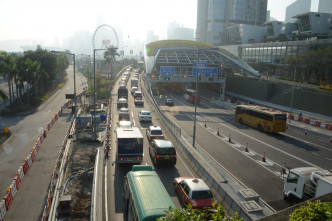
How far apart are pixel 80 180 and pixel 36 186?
3.49m

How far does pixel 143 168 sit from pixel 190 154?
8102 mm

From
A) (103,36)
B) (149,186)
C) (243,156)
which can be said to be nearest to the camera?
(149,186)

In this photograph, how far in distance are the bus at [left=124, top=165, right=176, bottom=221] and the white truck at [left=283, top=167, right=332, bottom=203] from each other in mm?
8687

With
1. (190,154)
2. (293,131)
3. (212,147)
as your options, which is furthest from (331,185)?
(293,131)

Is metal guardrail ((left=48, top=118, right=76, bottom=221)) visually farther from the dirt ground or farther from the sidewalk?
the sidewalk

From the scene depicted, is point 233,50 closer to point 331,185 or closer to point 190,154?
point 190,154

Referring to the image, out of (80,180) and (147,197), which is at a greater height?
(147,197)

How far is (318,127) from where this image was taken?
42344 millimetres

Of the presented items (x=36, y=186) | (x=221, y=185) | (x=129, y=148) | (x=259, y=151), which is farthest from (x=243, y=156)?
(x=36, y=186)

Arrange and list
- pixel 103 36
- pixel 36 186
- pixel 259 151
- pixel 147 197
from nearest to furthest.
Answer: pixel 147 197, pixel 36 186, pixel 259 151, pixel 103 36

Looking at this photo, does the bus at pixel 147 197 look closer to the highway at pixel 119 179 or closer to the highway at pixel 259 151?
the highway at pixel 119 179

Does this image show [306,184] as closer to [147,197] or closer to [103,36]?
[147,197]

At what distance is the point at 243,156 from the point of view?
90.1ft

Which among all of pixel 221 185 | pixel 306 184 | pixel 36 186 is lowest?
pixel 36 186
